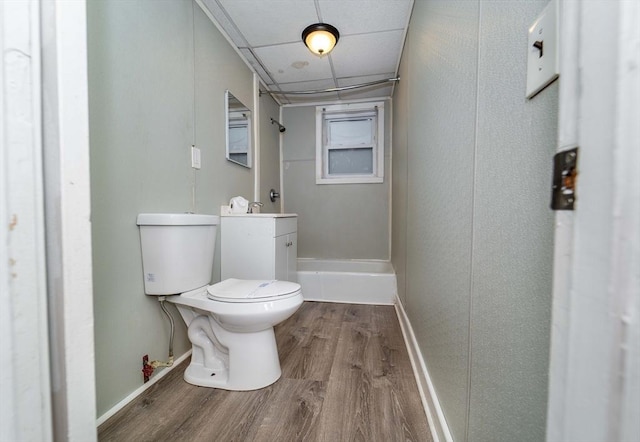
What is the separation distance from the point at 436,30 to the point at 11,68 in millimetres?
1286

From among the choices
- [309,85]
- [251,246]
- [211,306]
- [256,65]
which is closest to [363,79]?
[309,85]

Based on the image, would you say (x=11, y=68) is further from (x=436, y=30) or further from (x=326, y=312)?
(x=326, y=312)

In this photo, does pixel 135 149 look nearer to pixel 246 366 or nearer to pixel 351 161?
pixel 246 366

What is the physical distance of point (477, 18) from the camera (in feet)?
2.12

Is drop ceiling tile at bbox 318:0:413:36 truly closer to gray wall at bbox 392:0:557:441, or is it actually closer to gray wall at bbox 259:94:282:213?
gray wall at bbox 392:0:557:441

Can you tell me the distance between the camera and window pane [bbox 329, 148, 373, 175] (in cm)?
298

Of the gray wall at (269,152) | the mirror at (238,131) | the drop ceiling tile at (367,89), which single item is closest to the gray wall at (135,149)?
the mirror at (238,131)

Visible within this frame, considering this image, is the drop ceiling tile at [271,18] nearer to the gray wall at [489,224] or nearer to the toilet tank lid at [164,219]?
the gray wall at [489,224]

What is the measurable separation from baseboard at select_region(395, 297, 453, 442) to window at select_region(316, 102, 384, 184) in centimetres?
184

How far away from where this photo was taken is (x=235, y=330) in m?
1.19

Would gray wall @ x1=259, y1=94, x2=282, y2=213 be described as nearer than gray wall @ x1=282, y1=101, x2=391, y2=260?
Yes

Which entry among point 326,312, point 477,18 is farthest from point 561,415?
point 326,312

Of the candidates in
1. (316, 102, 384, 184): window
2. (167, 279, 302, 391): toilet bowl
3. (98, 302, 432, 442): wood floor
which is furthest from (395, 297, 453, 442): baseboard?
(316, 102, 384, 184): window

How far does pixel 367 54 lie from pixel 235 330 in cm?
221
